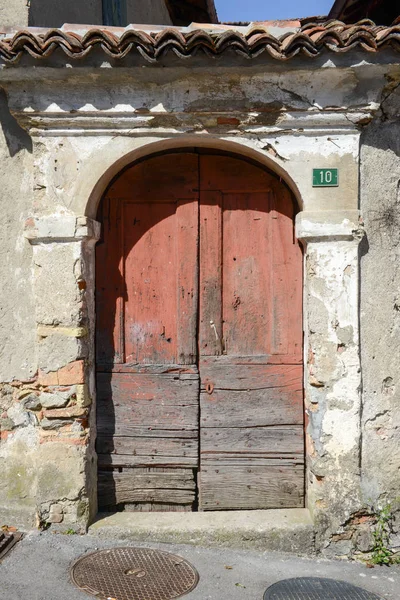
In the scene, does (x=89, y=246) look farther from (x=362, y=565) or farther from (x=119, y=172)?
(x=362, y=565)

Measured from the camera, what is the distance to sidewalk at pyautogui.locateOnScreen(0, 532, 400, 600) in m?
3.46

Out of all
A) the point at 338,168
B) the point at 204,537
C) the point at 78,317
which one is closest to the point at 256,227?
the point at 338,168

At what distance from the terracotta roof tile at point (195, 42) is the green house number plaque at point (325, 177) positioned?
0.77m

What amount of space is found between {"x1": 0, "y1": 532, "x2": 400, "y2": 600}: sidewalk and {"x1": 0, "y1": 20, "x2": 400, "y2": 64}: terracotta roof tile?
3280 millimetres

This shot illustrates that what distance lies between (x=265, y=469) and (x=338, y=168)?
228cm

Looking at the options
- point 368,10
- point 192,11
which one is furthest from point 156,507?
point 192,11

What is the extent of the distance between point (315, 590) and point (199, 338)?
1.85 m

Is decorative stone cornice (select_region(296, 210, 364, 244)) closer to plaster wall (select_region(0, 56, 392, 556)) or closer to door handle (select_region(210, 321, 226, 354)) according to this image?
plaster wall (select_region(0, 56, 392, 556))

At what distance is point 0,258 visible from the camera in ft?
13.7

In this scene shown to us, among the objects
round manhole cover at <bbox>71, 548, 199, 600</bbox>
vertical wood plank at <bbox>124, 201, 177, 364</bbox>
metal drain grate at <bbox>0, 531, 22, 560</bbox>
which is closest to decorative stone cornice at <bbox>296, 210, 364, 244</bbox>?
vertical wood plank at <bbox>124, 201, 177, 364</bbox>

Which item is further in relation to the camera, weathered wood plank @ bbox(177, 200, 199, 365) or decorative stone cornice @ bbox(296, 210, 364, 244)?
weathered wood plank @ bbox(177, 200, 199, 365)

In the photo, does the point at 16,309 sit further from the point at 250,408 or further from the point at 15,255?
the point at 250,408

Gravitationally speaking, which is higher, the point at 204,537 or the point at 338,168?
the point at 338,168

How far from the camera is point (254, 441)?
433 cm
